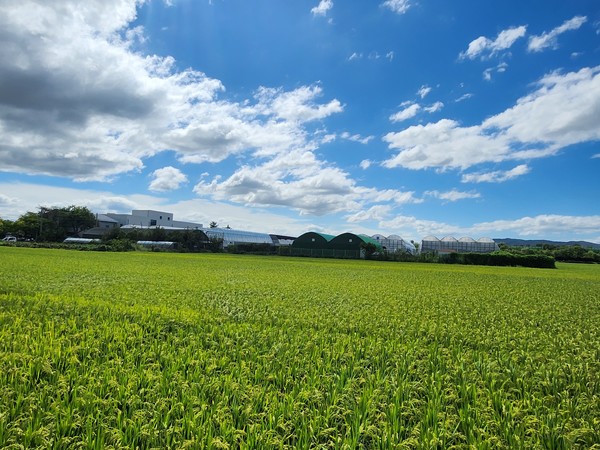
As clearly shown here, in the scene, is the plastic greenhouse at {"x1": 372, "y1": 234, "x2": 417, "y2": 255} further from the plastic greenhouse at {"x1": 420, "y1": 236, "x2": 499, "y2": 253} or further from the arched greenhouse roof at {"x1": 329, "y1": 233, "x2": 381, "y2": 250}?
the arched greenhouse roof at {"x1": 329, "y1": 233, "x2": 381, "y2": 250}

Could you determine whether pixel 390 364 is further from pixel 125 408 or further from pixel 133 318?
pixel 133 318

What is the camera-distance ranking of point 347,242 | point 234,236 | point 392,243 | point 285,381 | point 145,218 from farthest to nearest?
1. point 145,218
2. point 234,236
3. point 392,243
4. point 347,242
5. point 285,381

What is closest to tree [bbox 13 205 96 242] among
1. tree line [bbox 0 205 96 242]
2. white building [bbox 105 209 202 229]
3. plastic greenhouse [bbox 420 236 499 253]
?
tree line [bbox 0 205 96 242]

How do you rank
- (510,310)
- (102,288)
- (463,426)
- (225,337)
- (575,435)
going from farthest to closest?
(102,288), (510,310), (225,337), (463,426), (575,435)

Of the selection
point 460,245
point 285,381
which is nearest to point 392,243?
point 460,245

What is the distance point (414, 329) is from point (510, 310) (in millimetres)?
5506

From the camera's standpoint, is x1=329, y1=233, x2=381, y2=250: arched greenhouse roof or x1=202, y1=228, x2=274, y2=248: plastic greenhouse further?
x1=202, y1=228, x2=274, y2=248: plastic greenhouse

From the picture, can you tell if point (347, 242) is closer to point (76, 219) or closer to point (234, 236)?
point (234, 236)

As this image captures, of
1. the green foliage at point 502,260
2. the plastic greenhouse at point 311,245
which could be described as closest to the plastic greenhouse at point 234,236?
the plastic greenhouse at point 311,245

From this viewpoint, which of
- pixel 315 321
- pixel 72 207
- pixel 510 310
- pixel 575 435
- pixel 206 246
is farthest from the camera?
pixel 72 207

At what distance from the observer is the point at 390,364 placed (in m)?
5.75

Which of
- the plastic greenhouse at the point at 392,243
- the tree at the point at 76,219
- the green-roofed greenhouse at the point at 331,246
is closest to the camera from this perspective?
the green-roofed greenhouse at the point at 331,246

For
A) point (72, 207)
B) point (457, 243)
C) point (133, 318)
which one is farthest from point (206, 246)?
point (133, 318)

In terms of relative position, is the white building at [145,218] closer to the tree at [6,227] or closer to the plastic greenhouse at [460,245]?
the tree at [6,227]
